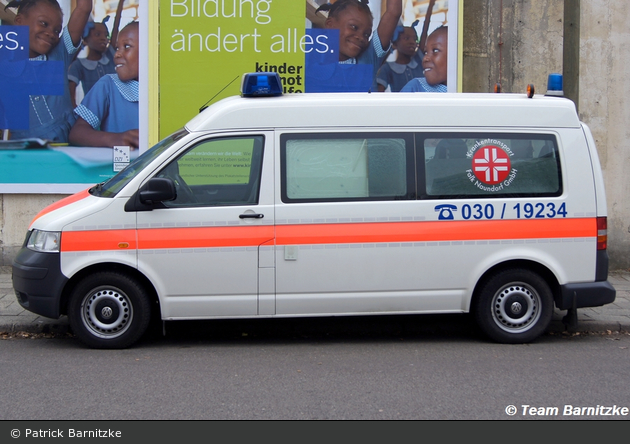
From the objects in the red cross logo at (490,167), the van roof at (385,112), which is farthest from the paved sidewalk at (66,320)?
the van roof at (385,112)

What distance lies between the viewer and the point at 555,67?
1055cm

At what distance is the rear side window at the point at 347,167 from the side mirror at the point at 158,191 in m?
0.99

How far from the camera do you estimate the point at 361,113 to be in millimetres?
6527

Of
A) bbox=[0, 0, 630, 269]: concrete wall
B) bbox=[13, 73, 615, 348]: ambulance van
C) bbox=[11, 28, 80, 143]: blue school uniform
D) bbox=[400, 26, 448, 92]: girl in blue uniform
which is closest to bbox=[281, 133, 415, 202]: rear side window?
bbox=[13, 73, 615, 348]: ambulance van

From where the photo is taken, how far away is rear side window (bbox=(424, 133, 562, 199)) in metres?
6.59

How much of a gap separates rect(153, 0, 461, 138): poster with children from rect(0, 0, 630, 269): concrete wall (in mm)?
564

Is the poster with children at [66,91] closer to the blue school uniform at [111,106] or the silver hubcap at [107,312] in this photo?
the blue school uniform at [111,106]

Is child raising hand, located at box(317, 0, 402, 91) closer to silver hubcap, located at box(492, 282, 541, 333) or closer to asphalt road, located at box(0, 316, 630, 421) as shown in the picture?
asphalt road, located at box(0, 316, 630, 421)

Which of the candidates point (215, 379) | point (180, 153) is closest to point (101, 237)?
point (180, 153)

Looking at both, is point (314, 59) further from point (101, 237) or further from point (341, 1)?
point (101, 237)

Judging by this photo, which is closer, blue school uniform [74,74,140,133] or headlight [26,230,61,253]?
headlight [26,230,61,253]

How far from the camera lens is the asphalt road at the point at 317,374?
193 inches

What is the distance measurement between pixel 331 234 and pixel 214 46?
4600mm

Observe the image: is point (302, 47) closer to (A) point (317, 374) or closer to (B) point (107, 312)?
(B) point (107, 312)
